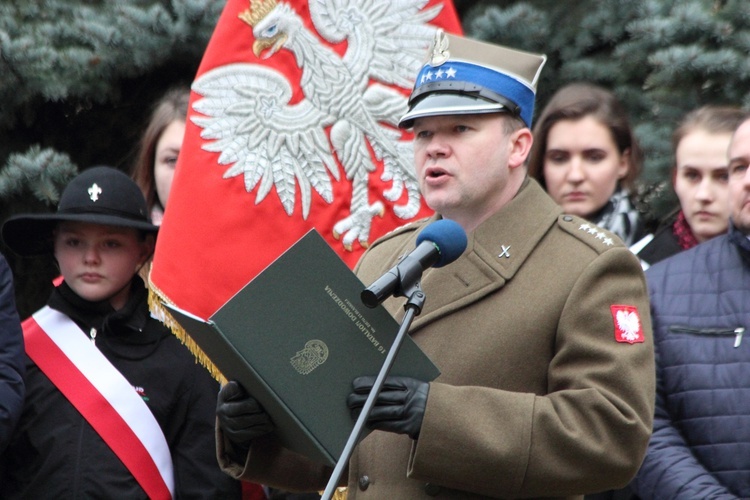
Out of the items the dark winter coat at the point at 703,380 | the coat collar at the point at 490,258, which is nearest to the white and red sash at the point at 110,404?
the coat collar at the point at 490,258

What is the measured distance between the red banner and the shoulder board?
1.70 metres

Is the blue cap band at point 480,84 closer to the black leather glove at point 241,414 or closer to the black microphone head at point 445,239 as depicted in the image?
the black microphone head at point 445,239

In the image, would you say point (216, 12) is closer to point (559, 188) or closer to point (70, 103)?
point (70, 103)

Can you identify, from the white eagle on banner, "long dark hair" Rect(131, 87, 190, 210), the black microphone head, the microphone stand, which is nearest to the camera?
the microphone stand

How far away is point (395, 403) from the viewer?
9.14ft

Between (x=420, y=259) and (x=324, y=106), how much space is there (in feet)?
7.65

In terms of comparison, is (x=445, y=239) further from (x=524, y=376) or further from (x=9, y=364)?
(x=9, y=364)

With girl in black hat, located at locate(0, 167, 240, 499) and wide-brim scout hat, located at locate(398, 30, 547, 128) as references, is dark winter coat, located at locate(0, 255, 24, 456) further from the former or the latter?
wide-brim scout hat, located at locate(398, 30, 547, 128)

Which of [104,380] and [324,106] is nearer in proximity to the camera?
[104,380]

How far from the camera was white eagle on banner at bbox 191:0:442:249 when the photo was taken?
4.79 metres

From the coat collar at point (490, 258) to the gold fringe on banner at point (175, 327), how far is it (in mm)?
1371

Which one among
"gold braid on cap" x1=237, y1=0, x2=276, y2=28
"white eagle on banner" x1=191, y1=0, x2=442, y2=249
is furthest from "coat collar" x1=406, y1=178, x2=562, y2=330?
"gold braid on cap" x1=237, y1=0, x2=276, y2=28

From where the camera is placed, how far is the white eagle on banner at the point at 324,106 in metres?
4.79

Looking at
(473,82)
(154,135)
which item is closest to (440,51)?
(473,82)
